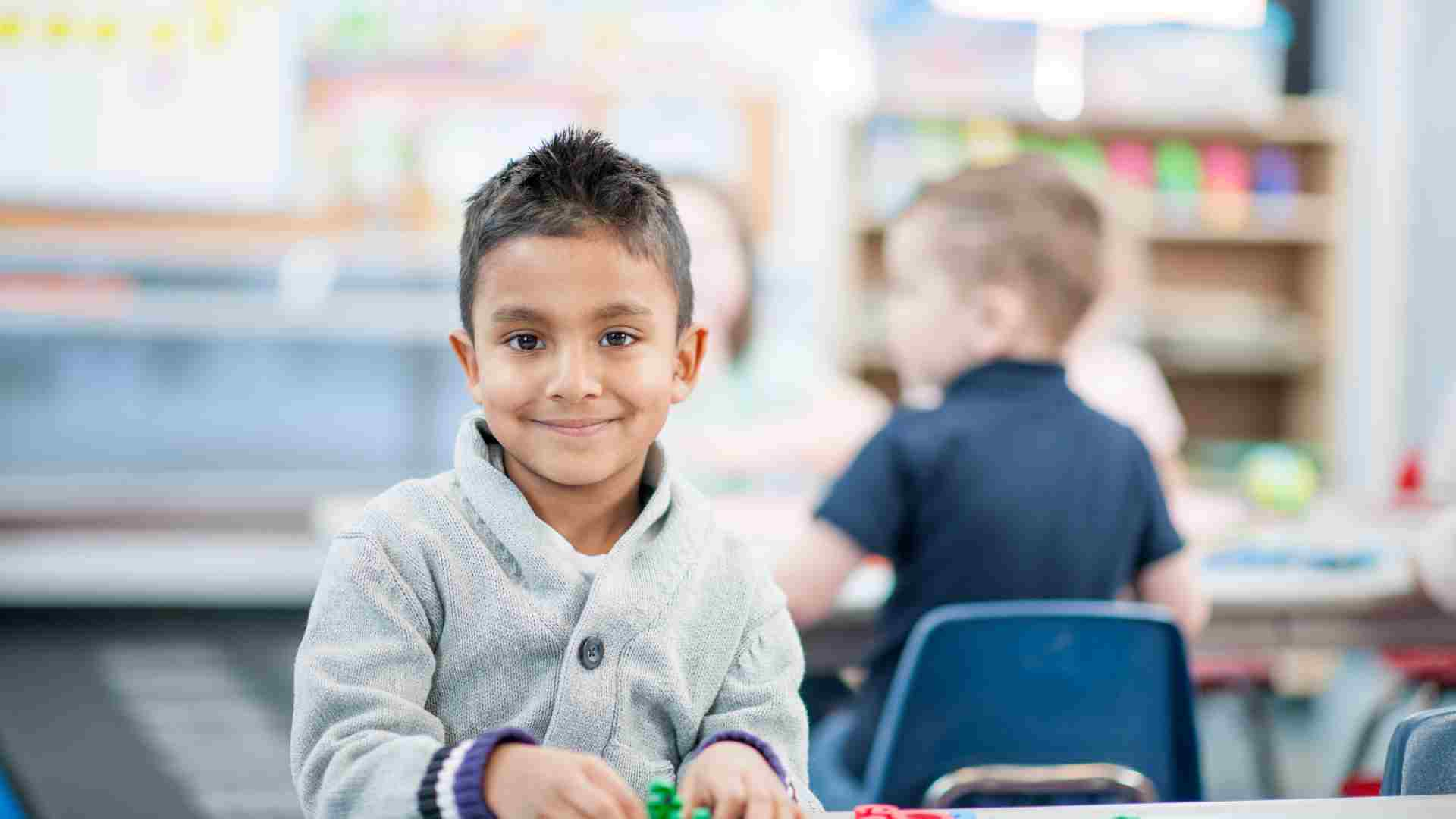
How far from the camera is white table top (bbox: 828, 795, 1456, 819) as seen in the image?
0.67 m

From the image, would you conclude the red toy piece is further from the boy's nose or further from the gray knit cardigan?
the boy's nose

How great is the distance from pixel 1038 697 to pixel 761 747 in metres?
0.62

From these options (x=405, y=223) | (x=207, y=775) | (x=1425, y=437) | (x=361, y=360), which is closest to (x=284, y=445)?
(x=361, y=360)

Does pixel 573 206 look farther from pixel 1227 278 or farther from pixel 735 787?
pixel 1227 278

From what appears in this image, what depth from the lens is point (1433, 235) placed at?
436 centimetres

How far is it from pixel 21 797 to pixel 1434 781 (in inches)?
55.7

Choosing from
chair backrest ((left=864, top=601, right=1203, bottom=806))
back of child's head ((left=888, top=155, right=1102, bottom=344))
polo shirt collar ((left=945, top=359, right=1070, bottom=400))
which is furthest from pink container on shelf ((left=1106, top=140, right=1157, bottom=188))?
chair backrest ((left=864, top=601, right=1203, bottom=806))

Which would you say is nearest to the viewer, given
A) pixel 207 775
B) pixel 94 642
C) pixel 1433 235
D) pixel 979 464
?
pixel 979 464

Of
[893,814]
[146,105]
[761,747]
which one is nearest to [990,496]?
[761,747]

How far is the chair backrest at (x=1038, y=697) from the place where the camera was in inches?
51.6

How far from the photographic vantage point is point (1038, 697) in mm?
1345

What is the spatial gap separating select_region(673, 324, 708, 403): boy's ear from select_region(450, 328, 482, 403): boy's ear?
0.11 m

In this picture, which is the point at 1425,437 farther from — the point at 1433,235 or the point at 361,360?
the point at 361,360

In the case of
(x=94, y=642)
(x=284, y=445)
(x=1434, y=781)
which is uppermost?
(x=1434, y=781)
